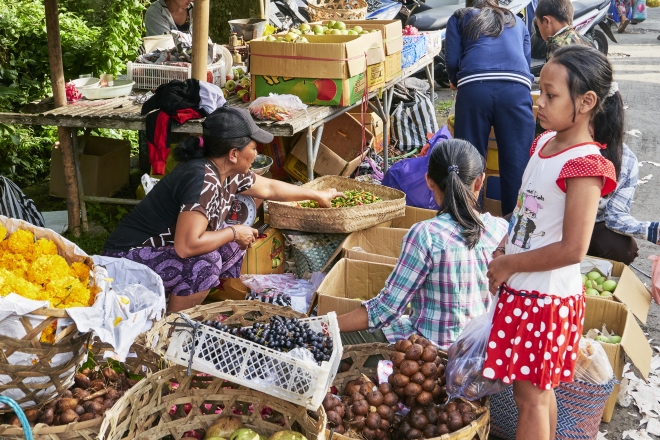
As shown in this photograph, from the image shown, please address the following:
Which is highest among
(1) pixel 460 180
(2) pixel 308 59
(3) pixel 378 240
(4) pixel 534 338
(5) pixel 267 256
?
(2) pixel 308 59

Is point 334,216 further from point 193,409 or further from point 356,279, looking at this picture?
point 193,409

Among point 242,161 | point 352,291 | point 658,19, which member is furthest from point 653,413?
point 658,19

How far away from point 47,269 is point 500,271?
1.73 metres

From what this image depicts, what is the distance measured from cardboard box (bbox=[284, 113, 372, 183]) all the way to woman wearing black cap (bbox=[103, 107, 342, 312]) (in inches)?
69.4

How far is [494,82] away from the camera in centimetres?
507

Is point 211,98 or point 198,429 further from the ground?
point 211,98

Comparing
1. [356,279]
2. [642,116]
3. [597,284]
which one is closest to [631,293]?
[597,284]

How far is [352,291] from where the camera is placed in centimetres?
404

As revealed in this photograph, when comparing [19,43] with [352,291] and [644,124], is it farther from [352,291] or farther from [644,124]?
[644,124]

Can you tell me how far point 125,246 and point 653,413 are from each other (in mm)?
2861

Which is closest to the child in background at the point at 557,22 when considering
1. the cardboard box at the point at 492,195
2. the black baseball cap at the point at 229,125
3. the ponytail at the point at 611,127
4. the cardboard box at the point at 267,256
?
the cardboard box at the point at 492,195

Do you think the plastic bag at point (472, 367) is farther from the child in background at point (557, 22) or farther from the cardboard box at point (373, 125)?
the cardboard box at point (373, 125)

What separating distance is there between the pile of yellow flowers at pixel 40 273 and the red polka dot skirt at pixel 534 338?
5.05ft

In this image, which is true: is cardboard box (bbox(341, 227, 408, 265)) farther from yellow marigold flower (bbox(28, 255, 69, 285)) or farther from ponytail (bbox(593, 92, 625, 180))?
yellow marigold flower (bbox(28, 255, 69, 285))
